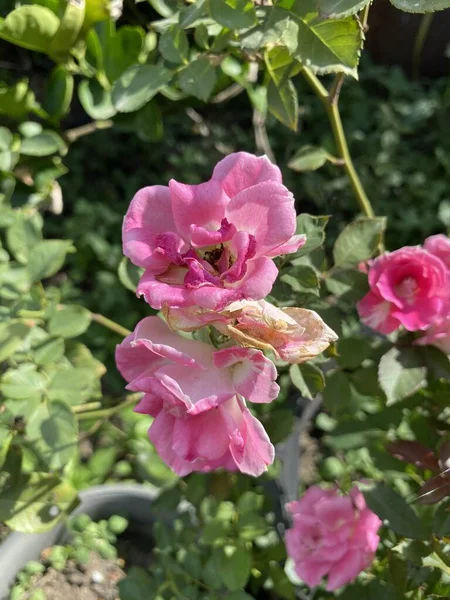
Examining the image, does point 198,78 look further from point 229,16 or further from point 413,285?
point 413,285

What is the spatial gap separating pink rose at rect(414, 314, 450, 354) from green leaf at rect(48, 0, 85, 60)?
0.58 meters

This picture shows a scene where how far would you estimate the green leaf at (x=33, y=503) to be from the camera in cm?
79

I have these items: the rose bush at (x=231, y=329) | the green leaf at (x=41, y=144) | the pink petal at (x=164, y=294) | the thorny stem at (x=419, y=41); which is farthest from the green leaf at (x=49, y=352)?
the thorny stem at (x=419, y=41)

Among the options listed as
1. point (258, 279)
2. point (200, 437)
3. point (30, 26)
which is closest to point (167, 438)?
point (200, 437)

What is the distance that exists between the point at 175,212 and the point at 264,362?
0.14 metres

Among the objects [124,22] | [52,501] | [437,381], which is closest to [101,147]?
[124,22]

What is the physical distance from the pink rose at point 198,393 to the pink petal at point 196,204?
0.09 meters

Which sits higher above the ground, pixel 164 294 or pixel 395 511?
pixel 164 294

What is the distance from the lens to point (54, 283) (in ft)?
6.12

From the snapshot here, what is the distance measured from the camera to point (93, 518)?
1190 mm

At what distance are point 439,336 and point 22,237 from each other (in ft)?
1.93

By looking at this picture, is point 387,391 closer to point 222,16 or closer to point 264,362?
point 264,362

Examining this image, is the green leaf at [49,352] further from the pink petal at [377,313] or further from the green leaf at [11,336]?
the pink petal at [377,313]

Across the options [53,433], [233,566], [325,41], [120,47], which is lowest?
[233,566]
